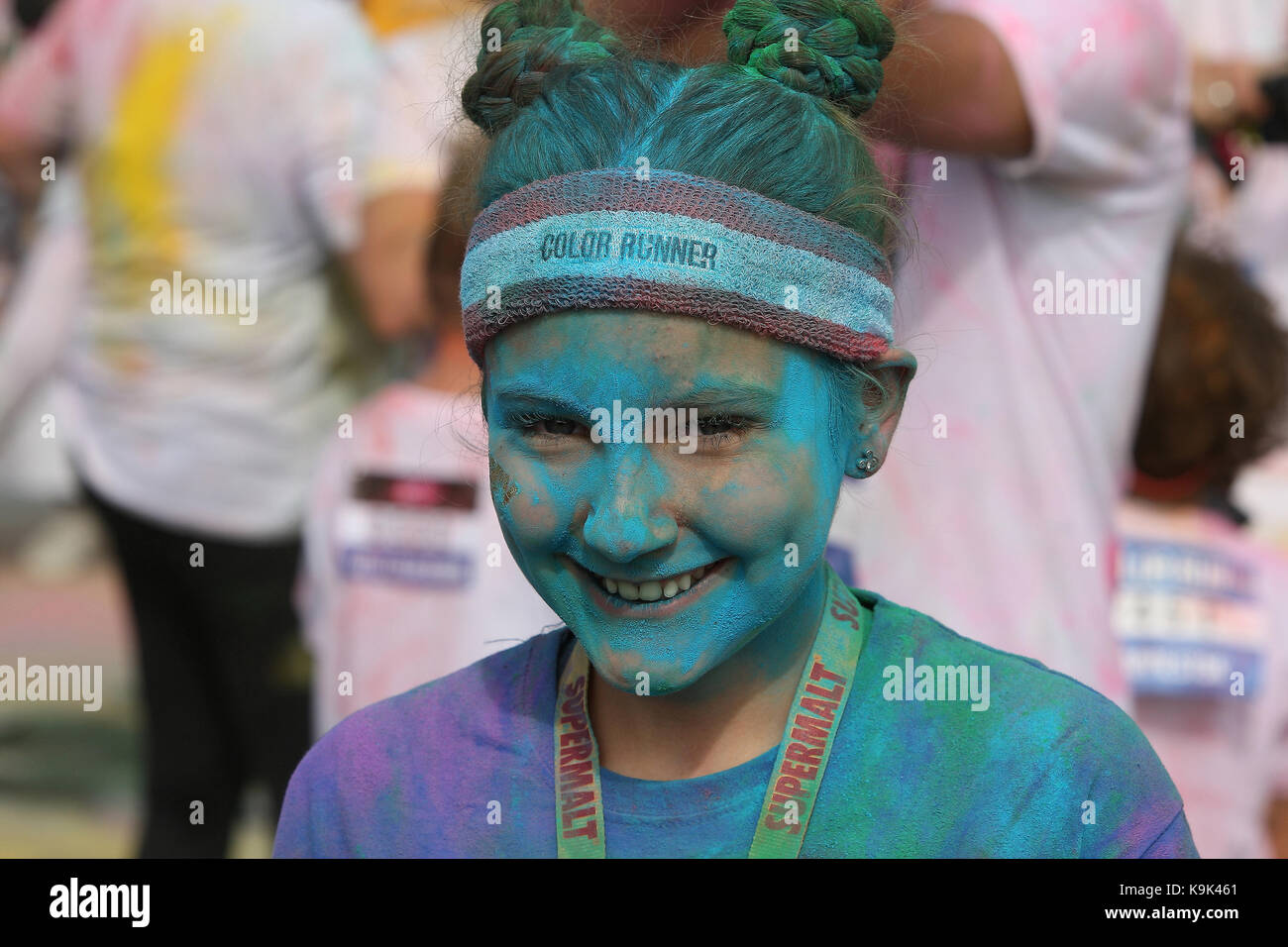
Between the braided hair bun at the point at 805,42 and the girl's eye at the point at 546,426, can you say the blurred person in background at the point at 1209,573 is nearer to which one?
the braided hair bun at the point at 805,42

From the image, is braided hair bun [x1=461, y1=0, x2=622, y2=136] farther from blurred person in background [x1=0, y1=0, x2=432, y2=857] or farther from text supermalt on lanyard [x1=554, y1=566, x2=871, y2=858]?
blurred person in background [x1=0, y1=0, x2=432, y2=857]

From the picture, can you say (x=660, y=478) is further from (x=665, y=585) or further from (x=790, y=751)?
(x=790, y=751)

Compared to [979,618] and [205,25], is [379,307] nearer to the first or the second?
[205,25]

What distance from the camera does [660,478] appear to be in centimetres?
159

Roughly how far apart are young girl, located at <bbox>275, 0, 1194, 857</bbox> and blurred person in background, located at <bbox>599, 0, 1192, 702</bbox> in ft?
3.62

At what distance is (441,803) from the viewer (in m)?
1.85

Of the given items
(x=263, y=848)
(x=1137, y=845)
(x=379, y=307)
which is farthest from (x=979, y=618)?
(x=263, y=848)

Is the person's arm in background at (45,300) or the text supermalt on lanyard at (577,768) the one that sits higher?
the person's arm in background at (45,300)

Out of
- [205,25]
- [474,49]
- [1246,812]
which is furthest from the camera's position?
[205,25]

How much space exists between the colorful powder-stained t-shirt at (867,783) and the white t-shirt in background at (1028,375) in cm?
114

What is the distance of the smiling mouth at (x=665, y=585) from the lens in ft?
5.37

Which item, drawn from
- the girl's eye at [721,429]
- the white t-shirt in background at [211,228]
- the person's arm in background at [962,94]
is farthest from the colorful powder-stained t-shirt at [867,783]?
the white t-shirt in background at [211,228]

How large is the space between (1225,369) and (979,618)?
1.15 m

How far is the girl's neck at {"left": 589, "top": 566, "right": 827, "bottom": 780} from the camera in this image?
1.80 m
